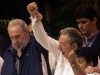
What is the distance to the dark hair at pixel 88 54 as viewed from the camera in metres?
3.40

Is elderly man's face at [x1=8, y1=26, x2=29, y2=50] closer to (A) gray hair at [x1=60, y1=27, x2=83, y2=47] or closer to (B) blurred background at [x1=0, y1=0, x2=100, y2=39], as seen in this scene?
(A) gray hair at [x1=60, y1=27, x2=83, y2=47]

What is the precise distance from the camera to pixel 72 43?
3742 millimetres

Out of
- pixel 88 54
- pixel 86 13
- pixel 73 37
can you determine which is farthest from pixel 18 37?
pixel 88 54

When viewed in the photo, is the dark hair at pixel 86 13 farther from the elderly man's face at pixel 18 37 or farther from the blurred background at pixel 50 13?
the blurred background at pixel 50 13

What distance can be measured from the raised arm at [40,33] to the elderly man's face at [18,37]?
311 mm

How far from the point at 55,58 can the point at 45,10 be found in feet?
10.4

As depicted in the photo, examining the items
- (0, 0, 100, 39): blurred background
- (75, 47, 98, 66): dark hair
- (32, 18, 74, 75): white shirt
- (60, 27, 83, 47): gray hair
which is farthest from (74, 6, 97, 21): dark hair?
(0, 0, 100, 39): blurred background

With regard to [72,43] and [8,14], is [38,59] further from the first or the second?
[8,14]

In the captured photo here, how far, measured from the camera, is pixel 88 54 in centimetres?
342

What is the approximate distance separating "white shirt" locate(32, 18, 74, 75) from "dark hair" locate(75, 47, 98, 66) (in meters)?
0.29

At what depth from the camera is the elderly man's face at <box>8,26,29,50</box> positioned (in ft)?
13.4

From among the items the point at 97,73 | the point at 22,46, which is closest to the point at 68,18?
the point at 22,46

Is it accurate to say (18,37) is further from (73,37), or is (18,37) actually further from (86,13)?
(86,13)

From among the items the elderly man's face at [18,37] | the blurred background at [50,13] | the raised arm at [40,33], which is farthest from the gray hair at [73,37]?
the blurred background at [50,13]
